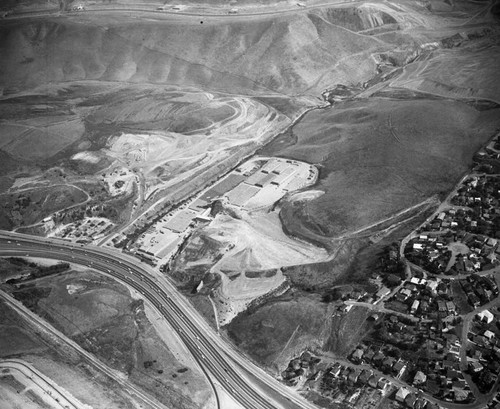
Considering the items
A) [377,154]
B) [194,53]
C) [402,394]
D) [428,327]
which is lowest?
[402,394]

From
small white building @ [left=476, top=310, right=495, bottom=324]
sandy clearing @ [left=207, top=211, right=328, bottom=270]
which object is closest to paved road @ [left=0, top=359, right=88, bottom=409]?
Result: sandy clearing @ [left=207, top=211, right=328, bottom=270]

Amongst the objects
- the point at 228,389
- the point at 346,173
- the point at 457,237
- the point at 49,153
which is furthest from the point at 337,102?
the point at 228,389

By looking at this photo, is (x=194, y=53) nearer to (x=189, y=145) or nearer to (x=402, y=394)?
(x=189, y=145)

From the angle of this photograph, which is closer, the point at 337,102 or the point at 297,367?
the point at 297,367

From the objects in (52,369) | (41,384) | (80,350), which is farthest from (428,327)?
(41,384)

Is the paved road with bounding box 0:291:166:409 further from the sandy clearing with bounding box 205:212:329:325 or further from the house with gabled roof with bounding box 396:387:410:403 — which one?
the house with gabled roof with bounding box 396:387:410:403

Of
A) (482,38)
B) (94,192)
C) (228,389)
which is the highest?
(482,38)

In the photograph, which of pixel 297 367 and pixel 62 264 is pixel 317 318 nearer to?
pixel 297 367

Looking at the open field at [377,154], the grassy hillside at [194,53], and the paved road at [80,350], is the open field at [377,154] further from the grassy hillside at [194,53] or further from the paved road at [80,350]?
the paved road at [80,350]

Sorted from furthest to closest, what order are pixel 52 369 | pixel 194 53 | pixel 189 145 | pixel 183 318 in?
pixel 194 53
pixel 189 145
pixel 183 318
pixel 52 369
